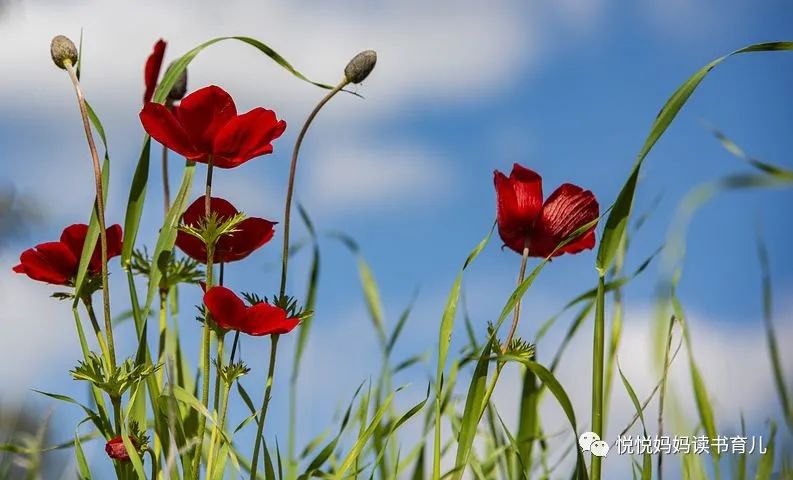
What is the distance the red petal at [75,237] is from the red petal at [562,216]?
0.59m

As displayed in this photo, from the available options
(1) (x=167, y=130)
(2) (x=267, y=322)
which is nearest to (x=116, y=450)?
(2) (x=267, y=322)

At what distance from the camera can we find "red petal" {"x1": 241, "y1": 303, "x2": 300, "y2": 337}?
97 centimetres

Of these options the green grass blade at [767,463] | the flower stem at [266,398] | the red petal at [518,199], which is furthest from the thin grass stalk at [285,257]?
the green grass blade at [767,463]

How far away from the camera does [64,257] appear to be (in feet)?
3.80

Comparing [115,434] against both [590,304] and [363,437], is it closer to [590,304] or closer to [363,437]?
[363,437]

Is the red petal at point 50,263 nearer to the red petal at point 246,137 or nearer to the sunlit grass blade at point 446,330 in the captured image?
the red petal at point 246,137

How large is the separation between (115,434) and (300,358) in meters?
0.45

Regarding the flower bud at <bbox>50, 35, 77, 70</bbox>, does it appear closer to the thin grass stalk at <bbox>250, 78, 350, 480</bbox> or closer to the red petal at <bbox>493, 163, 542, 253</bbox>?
the thin grass stalk at <bbox>250, 78, 350, 480</bbox>

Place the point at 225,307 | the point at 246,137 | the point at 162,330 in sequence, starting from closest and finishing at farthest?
1. the point at 225,307
2. the point at 246,137
3. the point at 162,330

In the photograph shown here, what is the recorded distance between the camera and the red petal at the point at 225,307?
0.95 m

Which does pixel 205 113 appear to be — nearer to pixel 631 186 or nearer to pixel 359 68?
pixel 359 68

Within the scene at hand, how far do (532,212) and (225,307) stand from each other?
0.41 meters

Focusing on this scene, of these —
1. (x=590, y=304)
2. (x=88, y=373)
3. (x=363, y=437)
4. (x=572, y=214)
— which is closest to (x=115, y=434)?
(x=88, y=373)

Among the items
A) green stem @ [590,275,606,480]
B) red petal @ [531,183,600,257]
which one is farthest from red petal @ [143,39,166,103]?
green stem @ [590,275,606,480]
